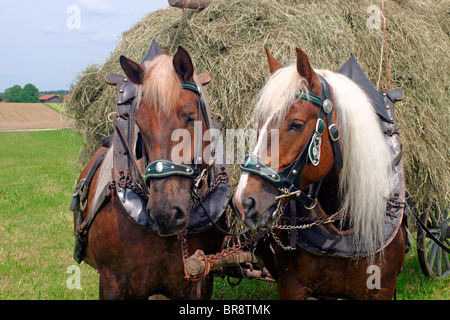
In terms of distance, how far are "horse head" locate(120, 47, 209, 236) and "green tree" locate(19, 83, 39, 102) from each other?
5681 cm

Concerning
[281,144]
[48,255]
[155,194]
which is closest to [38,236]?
[48,255]

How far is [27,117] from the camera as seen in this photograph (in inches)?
1444

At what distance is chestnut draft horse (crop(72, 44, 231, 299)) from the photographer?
6.56 ft

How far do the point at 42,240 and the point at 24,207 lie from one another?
1911 millimetres

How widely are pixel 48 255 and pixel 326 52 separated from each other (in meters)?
3.84

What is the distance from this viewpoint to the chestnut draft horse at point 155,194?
2.00m

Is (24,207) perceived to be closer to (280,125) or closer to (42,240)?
(42,240)

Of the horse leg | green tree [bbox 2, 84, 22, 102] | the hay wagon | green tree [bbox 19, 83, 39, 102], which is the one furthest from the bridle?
green tree [bbox 2, 84, 22, 102]

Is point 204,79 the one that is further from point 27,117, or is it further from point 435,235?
point 27,117

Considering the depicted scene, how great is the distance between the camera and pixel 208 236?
256 cm

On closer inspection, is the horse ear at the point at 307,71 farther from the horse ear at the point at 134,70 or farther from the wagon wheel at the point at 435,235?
the wagon wheel at the point at 435,235

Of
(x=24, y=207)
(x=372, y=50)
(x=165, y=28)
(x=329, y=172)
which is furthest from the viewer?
(x=24, y=207)

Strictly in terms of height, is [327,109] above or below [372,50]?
below
